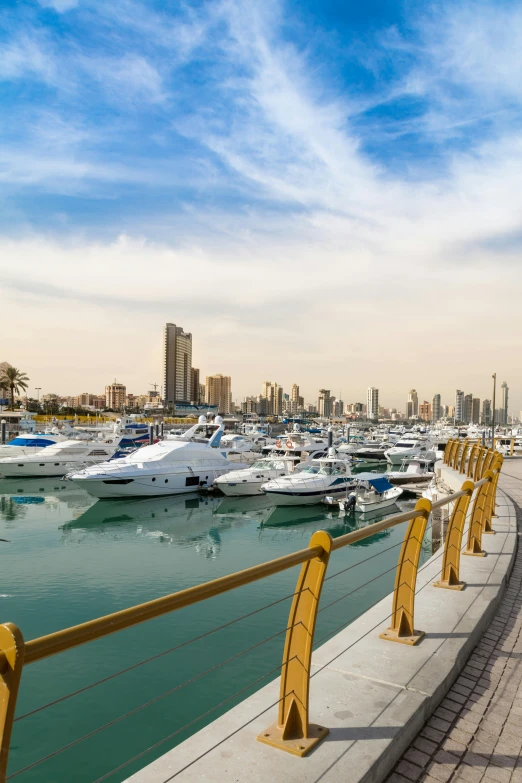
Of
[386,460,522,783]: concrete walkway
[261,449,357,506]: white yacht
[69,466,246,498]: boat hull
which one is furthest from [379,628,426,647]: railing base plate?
[69,466,246,498]: boat hull

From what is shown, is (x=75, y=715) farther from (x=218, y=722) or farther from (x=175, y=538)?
(x=175, y=538)

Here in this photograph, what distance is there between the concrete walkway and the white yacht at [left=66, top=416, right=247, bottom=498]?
27.1m

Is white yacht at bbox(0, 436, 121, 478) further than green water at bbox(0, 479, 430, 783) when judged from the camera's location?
Yes

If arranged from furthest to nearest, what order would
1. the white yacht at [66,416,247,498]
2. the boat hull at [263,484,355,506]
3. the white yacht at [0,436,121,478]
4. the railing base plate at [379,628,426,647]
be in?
the white yacht at [0,436,121,478], the white yacht at [66,416,247,498], the boat hull at [263,484,355,506], the railing base plate at [379,628,426,647]

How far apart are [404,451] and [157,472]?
1044 inches

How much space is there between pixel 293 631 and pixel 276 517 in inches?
922

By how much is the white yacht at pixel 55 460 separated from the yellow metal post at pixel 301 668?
3469 cm

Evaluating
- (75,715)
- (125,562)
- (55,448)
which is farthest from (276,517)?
(55,448)

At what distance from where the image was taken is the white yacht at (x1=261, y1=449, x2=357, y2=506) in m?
27.7

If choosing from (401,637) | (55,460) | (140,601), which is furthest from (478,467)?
(55,460)

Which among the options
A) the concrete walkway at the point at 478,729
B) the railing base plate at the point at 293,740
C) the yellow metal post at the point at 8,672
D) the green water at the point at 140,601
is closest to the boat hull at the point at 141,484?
the green water at the point at 140,601

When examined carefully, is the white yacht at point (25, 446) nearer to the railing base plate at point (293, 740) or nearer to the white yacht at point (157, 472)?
the white yacht at point (157, 472)

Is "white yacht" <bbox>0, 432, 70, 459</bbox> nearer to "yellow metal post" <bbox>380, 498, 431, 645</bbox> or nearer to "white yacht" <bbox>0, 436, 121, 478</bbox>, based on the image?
"white yacht" <bbox>0, 436, 121, 478</bbox>

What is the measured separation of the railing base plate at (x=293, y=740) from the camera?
317cm
